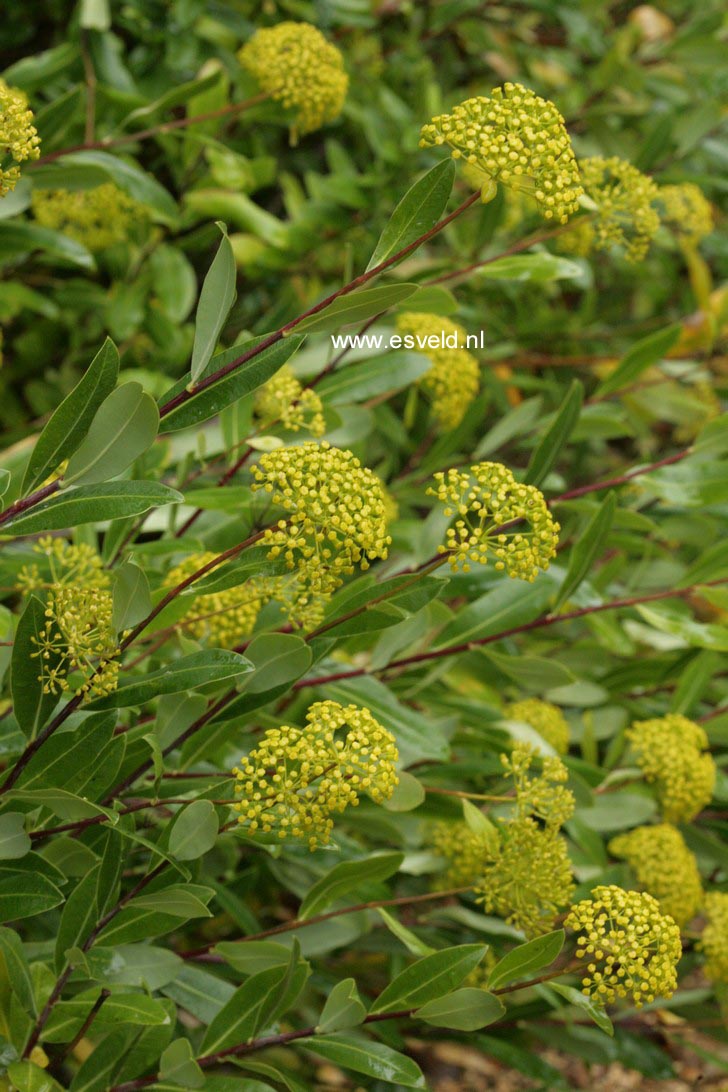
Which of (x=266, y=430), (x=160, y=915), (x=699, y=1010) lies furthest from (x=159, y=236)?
(x=699, y=1010)

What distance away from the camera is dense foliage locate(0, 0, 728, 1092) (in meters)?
0.83

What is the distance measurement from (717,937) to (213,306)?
880 mm

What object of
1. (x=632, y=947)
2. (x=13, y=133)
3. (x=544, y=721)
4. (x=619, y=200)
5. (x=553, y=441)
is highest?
(x=13, y=133)

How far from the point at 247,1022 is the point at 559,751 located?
23.6 inches

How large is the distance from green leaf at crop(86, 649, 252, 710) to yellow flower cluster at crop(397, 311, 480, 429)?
632 mm

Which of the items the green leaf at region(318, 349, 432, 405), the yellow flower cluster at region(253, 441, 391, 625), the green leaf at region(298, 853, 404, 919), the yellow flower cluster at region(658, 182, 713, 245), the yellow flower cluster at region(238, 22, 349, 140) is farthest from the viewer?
the yellow flower cluster at region(658, 182, 713, 245)

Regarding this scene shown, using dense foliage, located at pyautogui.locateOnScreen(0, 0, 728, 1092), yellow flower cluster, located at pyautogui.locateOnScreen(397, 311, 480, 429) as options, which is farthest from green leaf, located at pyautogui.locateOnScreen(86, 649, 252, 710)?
yellow flower cluster, located at pyautogui.locateOnScreen(397, 311, 480, 429)

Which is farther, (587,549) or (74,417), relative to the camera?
(587,549)

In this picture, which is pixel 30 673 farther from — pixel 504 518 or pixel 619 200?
pixel 619 200

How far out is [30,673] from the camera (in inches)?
33.2

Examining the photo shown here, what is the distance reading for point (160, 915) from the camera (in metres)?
0.90

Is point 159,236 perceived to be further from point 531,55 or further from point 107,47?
point 531,55

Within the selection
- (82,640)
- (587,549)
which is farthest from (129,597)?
(587,549)

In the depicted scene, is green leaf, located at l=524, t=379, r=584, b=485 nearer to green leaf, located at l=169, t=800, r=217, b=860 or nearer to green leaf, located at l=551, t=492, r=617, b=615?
green leaf, located at l=551, t=492, r=617, b=615
